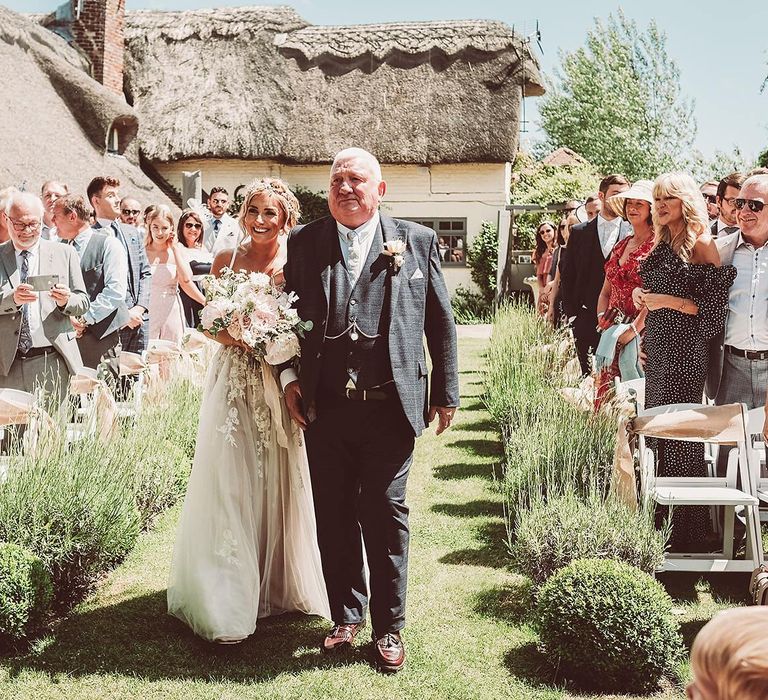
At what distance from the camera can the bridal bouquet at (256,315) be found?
4.53 metres

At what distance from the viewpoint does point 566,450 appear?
5773 mm

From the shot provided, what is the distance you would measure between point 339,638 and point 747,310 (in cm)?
304

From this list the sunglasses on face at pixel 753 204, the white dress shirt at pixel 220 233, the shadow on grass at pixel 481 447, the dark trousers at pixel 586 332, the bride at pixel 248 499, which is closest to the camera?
the bride at pixel 248 499

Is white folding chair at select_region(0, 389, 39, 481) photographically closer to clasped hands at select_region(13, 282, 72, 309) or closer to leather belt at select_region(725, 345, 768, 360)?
clasped hands at select_region(13, 282, 72, 309)

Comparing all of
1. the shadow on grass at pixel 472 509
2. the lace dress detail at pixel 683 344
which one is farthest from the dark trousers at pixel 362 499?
the shadow on grass at pixel 472 509

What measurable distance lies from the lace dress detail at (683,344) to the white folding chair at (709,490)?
320 millimetres

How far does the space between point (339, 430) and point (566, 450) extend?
1897mm

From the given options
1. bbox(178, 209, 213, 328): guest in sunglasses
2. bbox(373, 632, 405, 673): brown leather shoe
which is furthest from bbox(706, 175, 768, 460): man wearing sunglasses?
bbox(178, 209, 213, 328): guest in sunglasses

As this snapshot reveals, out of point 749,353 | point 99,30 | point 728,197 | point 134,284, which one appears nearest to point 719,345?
point 749,353

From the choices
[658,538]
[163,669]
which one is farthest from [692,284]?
[163,669]

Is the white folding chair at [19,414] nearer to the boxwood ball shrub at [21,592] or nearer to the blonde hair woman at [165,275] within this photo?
the boxwood ball shrub at [21,592]

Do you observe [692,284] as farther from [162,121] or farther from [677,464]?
[162,121]

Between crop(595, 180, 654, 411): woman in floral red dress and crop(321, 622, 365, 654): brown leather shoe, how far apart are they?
103 inches

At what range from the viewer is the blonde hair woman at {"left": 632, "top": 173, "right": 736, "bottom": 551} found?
5508 mm
